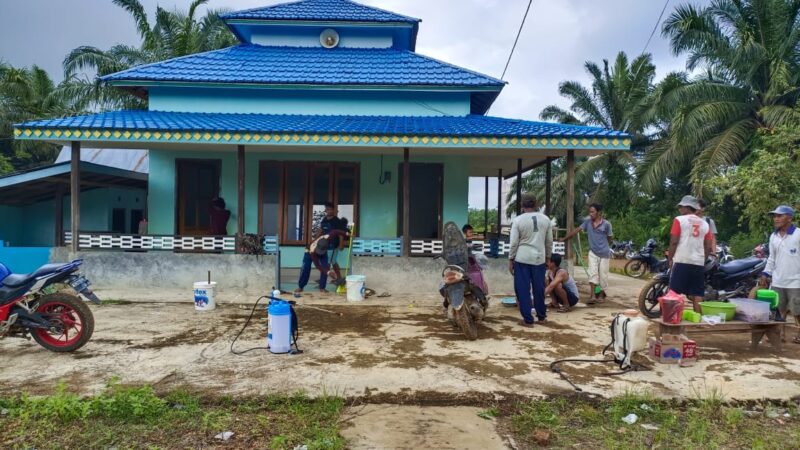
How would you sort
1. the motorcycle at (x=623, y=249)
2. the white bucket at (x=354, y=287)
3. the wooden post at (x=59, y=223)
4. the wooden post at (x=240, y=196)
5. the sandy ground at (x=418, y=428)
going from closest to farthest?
the sandy ground at (x=418, y=428), the white bucket at (x=354, y=287), the wooden post at (x=240, y=196), the wooden post at (x=59, y=223), the motorcycle at (x=623, y=249)

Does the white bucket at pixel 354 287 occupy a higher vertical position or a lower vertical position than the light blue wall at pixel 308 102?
lower

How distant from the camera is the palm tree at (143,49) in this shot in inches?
733

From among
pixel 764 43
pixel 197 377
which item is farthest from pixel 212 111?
pixel 764 43

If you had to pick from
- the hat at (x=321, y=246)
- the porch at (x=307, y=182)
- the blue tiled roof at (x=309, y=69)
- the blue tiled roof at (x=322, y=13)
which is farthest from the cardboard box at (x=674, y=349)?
the blue tiled roof at (x=322, y=13)

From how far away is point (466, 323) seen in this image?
552 centimetres

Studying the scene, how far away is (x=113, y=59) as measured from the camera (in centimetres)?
1908

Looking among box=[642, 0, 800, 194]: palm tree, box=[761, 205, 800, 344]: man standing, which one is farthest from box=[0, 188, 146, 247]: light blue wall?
box=[642, 0, 800, 194]: palm tree

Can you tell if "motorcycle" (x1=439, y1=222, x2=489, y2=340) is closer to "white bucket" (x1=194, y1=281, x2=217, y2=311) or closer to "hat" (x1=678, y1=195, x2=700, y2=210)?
"hat" (x1=678, y1=195, x2=700, y2=210)

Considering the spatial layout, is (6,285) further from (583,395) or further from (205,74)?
(205,74)

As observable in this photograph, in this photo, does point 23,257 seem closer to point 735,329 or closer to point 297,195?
point 297,195

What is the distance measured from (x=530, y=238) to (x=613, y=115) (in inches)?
721

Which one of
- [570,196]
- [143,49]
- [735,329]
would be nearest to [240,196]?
[570,196]

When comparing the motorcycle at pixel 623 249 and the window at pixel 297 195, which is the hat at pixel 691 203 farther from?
the motorcycle at pixel 623 249

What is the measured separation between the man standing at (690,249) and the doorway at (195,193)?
8.54 metres
